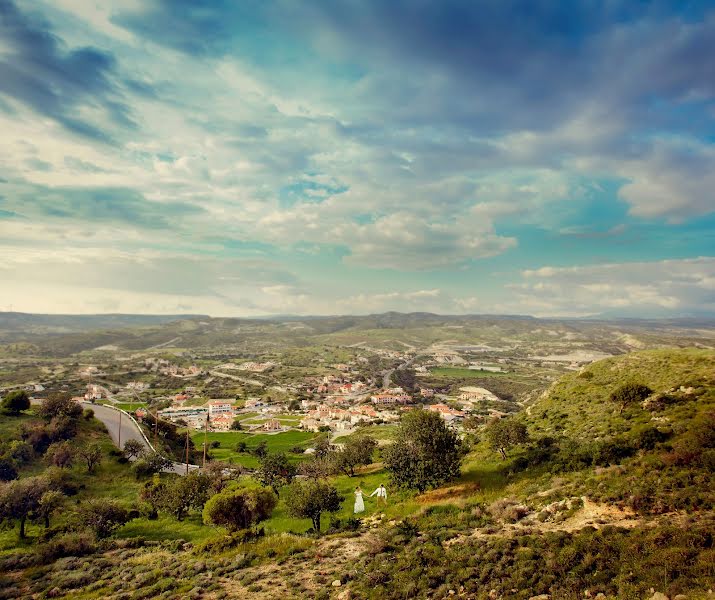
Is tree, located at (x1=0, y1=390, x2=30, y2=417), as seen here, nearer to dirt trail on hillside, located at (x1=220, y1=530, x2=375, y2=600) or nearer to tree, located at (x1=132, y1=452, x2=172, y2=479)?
tree, located at (x1=132, y1=452, x2=172, y2=479)

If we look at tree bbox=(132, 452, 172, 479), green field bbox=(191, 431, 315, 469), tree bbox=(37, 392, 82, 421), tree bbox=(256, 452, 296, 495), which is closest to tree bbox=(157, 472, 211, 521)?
tree bbox=(256, 452, 296, 495)

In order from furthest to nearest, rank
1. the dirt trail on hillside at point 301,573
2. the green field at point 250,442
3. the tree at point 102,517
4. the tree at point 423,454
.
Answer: the green field at point 250,442 → the tree at point 102,517 → the tree at point 423,454 → the dirt trail on hillside at point 301,573

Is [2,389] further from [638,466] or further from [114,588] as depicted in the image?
[638,466]

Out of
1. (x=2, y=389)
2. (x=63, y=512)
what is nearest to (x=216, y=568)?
(x=63, y=512)

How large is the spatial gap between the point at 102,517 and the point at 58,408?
149ft

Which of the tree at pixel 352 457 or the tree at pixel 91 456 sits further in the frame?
the tree at pixel 352 457

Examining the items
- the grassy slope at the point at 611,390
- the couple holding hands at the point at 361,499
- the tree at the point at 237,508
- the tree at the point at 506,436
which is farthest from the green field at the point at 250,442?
the grassy slope at the point at 611,390

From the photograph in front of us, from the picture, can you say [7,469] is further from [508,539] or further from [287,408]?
[287,408]

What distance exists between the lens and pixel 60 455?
53.2 meters

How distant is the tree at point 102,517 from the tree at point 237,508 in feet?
37.0

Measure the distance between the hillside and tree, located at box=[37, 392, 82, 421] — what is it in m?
38.8

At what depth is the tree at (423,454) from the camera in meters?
35.1

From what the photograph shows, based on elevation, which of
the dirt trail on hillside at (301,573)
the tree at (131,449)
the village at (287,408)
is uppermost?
the dirt trail on hillside at (301,573)

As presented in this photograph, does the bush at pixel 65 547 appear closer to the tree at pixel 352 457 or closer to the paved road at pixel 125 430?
the paved road at pixel 125 430
